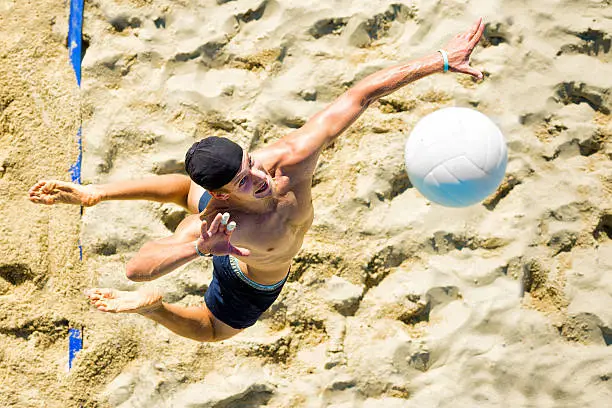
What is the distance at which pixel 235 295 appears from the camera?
3.52 meters

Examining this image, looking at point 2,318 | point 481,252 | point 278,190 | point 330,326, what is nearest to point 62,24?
point 2,318

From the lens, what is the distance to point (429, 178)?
10.4ft

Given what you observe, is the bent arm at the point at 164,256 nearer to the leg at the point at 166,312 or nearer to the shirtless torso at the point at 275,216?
the shirtless torso at the point at 275,216

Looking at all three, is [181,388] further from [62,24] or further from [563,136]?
[563,136]

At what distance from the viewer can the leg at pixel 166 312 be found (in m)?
3.15

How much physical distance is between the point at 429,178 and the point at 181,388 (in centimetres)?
174

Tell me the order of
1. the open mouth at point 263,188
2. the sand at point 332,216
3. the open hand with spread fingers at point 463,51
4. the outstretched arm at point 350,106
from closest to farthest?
1. the open mouth at point 263,188
2. the outstretched arm at point 350,106
3. the open hand with spread fingers at point 463,51
4. the sand at point 332,216

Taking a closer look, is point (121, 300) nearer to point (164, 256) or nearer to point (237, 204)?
point (164, 256)

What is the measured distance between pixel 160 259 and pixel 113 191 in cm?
52

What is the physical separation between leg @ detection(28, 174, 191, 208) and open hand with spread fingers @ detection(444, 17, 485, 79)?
1354 mm

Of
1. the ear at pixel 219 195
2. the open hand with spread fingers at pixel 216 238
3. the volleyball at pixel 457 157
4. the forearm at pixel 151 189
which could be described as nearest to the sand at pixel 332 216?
the forearm at pixel 151 189

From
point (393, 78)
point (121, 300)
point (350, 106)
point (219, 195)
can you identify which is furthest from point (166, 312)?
point (393, 78)

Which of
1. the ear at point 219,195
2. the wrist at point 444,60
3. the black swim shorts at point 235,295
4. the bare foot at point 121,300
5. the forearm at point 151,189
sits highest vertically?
the wrist at point 444,60

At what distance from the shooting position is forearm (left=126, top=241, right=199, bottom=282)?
278cm
